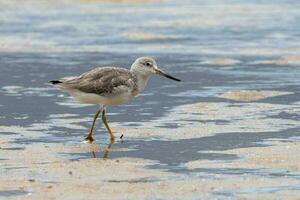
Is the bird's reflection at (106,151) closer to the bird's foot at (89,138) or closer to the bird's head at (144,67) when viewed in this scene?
the bird's foot at (89,138)

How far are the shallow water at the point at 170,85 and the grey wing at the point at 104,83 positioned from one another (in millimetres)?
655

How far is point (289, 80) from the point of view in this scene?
63.2 feet

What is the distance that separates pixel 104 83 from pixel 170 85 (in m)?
5.46

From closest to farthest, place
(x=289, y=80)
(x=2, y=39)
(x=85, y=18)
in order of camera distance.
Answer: (x=289, y=80) < (x=2, y=39) < (x=85, y=18)

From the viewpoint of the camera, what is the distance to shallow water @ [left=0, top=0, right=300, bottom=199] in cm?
1246

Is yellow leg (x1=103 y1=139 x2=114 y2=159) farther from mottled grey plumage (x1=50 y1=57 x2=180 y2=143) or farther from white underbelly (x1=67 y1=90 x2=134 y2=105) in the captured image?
white underbelly (x1=67 y1=90 x2=134 y2=105)

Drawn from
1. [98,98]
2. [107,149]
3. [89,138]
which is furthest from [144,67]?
[107,149]

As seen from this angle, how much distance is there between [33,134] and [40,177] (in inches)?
118

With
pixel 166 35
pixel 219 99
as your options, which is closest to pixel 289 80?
pixel 219 99

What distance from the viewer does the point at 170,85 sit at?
19.2 metres

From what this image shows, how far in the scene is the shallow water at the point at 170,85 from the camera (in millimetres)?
12455

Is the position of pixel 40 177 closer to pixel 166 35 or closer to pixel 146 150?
pixel 146 150

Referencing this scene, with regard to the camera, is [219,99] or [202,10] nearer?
[219,99]

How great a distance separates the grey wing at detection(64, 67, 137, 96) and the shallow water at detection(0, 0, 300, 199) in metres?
0.65
